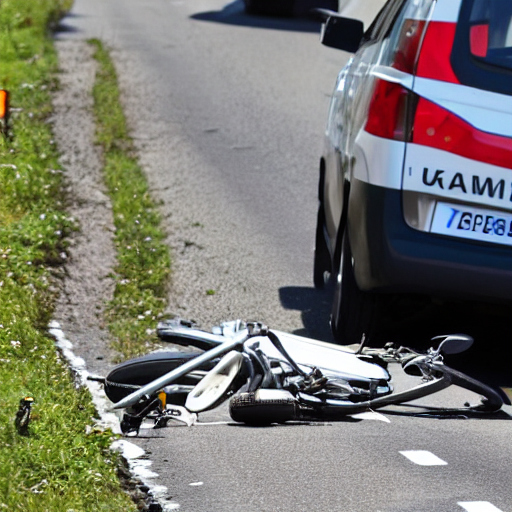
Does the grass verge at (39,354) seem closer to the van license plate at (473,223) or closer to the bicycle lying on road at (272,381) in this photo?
the bicycle lying on road at (272,381)

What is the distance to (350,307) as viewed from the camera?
19.4 ft

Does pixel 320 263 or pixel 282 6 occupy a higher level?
pixel 320 263

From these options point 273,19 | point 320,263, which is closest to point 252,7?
point 273,19

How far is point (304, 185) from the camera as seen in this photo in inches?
402

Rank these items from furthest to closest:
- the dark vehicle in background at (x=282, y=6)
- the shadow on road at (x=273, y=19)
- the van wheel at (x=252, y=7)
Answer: the van wheel at (x=252, y=7) → the dark vehicle in background at (x=282, y=6) → the shadow on road at (x=273, y=19)

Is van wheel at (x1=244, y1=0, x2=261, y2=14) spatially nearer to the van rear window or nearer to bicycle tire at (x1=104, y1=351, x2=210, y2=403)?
the van rear window

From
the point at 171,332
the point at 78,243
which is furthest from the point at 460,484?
the point at 78,243

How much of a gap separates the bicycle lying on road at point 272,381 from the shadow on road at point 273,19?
574 inches

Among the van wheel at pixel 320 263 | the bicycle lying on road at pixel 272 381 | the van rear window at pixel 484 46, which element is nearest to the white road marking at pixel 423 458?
the bicycle lying on road at pixel 272 381

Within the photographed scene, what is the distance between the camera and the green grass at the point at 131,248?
6.57 metres

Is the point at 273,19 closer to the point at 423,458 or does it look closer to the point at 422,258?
the point at 422,258

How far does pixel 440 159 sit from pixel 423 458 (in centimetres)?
123

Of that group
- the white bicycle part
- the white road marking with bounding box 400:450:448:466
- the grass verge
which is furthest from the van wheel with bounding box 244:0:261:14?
the white road marking with bounding box 400:450:448:466

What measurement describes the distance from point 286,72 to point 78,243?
26.0ft
